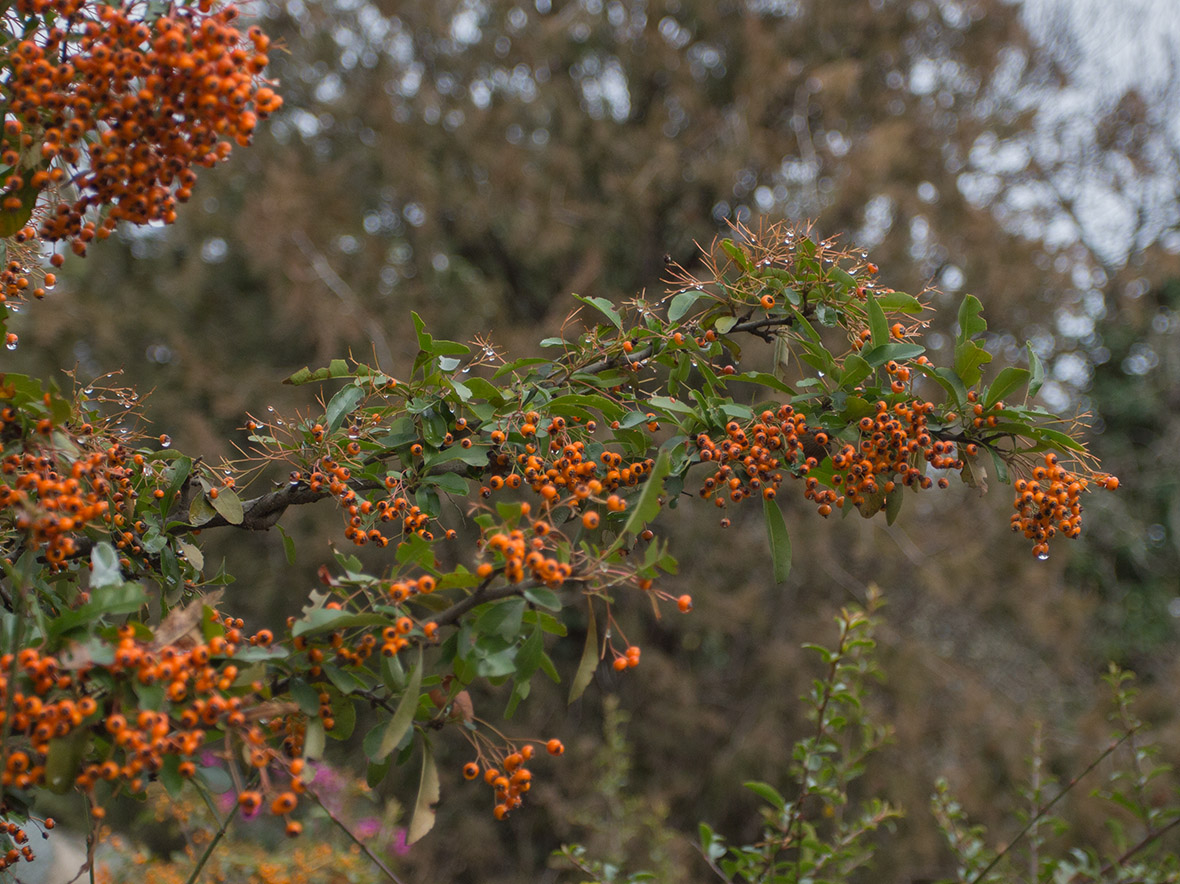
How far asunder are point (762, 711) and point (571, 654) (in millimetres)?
1203

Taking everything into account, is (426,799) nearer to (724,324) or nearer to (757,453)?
(757,453)

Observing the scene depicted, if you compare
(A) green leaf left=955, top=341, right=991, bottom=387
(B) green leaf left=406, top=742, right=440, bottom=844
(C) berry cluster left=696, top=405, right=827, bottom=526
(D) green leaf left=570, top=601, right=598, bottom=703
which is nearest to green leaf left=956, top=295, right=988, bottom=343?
(A) green leaf left=955, top=341, right=991, bottom=387

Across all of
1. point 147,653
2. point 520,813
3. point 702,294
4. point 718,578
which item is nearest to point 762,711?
point 718,578

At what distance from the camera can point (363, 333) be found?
4.50 m

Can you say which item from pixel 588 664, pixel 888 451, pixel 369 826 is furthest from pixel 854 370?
pixel 369 826

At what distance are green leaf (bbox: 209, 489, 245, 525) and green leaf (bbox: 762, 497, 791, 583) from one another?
0.69 metres

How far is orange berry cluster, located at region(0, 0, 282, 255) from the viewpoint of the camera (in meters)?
0.78

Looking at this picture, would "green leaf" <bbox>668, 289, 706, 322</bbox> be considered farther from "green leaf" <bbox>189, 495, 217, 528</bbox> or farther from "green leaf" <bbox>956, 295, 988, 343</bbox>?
"green leaf" <bbox>189, 495, 217, 528</bbox>

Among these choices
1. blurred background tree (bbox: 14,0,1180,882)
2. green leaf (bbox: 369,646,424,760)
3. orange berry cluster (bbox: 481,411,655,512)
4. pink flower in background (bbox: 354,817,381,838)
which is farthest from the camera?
blurred background tree (bbox: 14,0,1180,882)

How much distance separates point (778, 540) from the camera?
3.49 feet

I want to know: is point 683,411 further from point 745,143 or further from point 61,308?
point 61,308

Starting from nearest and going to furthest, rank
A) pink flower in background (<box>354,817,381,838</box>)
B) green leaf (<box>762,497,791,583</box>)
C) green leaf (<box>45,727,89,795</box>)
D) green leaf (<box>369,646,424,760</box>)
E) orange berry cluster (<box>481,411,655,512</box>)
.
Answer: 1. green leaf (<box>45,727,89,795</box>)
2. green leaf (<box>369,646,424,760</box>)
3. orange berry cluster (<box>481,411,655,512</box>)
4. green leaf (<box>762,497,791,583</box>)
5. pink flower in background (<box>354,817,381,838</box>)

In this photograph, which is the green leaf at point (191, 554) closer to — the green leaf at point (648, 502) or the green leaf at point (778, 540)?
the green leaf at point (648, 502)

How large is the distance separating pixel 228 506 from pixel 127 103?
50 cm
